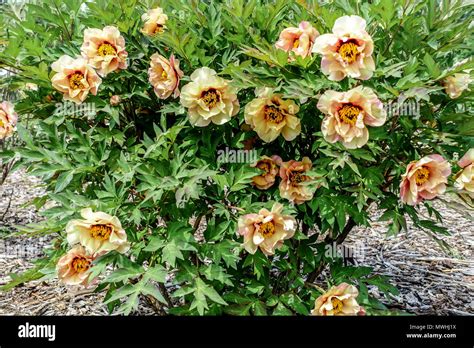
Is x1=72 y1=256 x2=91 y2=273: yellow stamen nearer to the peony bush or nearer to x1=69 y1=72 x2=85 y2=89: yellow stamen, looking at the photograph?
the peony bush

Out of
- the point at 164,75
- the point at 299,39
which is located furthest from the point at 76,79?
the point at 299,39

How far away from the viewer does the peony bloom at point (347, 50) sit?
2020mm

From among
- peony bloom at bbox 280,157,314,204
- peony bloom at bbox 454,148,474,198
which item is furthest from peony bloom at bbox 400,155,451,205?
peony bloom at bbox 280,157,314,204

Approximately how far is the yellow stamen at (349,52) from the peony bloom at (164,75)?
0.62 meters

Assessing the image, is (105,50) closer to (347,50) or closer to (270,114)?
(270,114)

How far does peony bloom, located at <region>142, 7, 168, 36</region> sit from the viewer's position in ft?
7.82

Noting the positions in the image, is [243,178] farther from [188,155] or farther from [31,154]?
[31,154]

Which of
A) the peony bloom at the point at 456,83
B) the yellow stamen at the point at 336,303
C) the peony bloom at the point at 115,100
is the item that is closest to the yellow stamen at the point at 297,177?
the yellow stamen at the point at 336,303

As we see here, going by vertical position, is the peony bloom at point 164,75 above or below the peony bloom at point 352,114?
above

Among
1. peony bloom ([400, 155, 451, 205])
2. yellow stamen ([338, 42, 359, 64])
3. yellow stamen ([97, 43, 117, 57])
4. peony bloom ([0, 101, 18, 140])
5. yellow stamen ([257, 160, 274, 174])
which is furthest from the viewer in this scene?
peony bloom ([0, 101, 18, 140])

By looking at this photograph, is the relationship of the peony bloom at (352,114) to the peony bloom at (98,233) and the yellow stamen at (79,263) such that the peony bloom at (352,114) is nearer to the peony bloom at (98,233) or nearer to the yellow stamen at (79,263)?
the peony bloom at (98,233)

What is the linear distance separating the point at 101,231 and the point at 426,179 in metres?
1.15

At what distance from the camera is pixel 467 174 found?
2207mm

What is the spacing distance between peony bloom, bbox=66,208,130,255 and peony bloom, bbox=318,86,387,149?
0.79 meters
